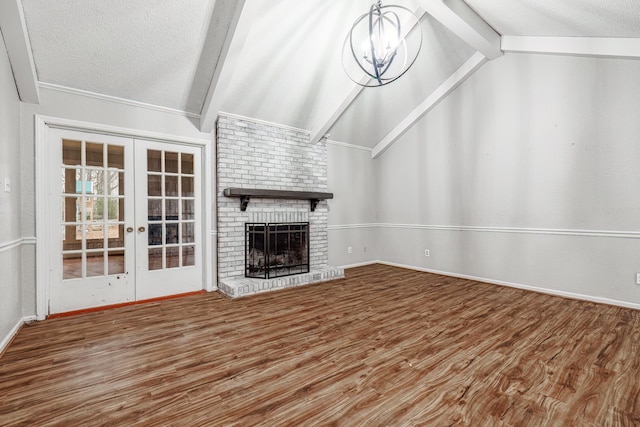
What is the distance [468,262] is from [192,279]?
13.7 ft

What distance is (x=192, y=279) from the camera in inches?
156

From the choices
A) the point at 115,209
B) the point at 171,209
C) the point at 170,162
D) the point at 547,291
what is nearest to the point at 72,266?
the point at 115,209

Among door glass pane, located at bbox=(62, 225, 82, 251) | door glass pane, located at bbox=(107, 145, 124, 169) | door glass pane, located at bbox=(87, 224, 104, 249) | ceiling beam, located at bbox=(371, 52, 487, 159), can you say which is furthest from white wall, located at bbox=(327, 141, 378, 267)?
door glass pane, located at bbox=(62, 225, 82, 251)

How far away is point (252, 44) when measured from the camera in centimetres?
324

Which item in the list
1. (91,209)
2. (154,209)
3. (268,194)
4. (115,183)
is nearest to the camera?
(91,209)

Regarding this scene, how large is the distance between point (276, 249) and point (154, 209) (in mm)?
1725

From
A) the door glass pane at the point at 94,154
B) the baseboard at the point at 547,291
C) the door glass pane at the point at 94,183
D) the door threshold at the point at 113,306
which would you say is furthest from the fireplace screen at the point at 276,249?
the baseboard at the point at 547,291

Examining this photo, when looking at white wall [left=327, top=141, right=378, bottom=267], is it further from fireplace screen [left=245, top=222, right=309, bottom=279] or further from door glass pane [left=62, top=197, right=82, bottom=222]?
door glass pane [left=62, top=197, right=82, bottom=222]

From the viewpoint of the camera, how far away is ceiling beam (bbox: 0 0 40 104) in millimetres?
2270

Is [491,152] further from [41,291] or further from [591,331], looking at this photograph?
[41,291]

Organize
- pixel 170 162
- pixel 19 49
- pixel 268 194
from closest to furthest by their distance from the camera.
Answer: pixel 19 49 → pixel 170 162 → pixel 268 194

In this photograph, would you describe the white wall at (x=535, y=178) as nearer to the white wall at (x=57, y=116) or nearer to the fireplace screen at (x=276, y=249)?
the fireplace screen at (x=276, y=249)

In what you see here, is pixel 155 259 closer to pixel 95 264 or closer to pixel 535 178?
pixel 95 264

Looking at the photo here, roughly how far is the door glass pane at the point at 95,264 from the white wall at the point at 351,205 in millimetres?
3367
